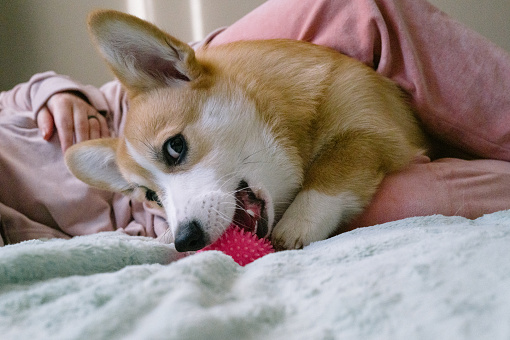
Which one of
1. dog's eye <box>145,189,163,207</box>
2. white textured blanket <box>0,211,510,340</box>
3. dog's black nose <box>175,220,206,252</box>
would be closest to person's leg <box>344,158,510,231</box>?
white textured blanket <box>0,211,510,340</box>

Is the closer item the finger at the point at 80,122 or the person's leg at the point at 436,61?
the person's leg at the point at 436,61

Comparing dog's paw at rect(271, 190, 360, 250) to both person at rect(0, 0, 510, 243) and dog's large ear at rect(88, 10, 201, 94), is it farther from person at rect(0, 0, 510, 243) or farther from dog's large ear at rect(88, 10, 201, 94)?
dog's large ear at rect(88, 10, 201, 94)

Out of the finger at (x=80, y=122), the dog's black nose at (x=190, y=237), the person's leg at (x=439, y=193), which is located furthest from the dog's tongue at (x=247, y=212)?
the finger at (x=80, y=122)

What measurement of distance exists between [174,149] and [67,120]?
2.34 ft

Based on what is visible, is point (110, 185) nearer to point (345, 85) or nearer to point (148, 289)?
point (345, 85)

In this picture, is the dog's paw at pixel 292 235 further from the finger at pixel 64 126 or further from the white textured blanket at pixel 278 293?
the finger at pixel 64 126

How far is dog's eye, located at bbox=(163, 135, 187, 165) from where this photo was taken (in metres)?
1.02

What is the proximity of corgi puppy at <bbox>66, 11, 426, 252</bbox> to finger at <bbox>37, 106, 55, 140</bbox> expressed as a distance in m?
0.49

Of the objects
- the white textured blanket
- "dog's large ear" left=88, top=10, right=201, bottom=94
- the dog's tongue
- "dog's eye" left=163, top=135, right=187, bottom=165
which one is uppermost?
"dog's large ear" left=88, top=10, right=201, bottom=94

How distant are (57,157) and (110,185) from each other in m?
0.32

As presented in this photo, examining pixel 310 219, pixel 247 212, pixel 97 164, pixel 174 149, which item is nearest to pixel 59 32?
pixel 97 164

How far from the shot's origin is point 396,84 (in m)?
1.23

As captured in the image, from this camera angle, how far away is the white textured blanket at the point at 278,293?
387 mm

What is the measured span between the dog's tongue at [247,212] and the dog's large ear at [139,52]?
38cm
